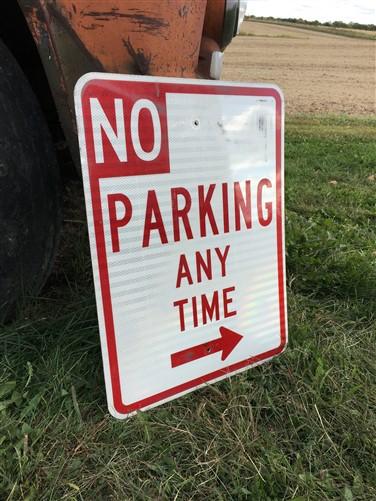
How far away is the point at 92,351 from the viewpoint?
1.57 m

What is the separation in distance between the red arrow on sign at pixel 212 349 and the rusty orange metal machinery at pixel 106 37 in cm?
67

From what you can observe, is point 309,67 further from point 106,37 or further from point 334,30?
point 106,37

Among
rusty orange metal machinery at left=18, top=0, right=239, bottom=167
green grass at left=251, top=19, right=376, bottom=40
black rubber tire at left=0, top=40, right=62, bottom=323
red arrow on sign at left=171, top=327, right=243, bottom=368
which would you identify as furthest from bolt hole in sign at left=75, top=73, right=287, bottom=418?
green grass at left=251, top=19, right=376, bottom=40

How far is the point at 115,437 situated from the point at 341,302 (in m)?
1.16

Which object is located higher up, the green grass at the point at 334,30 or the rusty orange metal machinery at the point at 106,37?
the green grass at the point at 334,30

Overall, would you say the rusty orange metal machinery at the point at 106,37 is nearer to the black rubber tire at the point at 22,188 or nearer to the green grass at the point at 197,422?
the black rubber tire at the point at 22,188

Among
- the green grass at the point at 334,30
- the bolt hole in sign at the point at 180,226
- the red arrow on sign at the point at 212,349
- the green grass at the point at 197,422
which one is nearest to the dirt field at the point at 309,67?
the green grass at the point at 334,30

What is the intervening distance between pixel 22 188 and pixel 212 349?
72cm

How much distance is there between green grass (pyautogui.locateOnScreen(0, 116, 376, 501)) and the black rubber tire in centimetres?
16

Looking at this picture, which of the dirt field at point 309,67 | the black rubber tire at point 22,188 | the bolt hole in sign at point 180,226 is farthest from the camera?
the dirt field at point 309,67

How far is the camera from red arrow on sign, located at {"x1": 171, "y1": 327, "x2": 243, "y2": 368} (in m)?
1.36

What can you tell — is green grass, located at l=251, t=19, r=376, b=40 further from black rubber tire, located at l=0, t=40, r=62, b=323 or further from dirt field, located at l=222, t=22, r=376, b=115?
black rubber tire, located at l=0, t=40, r=62, b=323

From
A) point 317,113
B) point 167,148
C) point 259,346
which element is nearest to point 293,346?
point 259,346

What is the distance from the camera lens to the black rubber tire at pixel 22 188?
1428 mm
